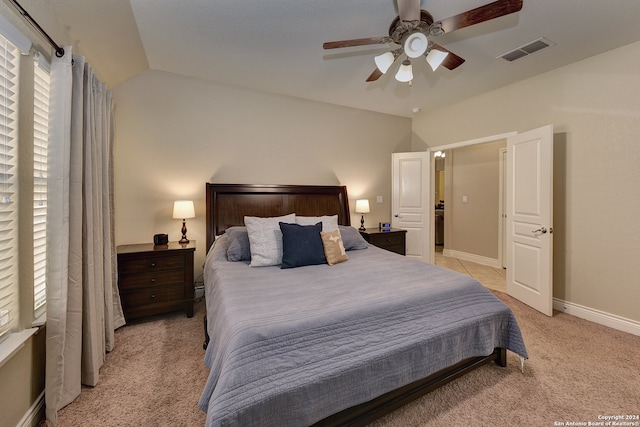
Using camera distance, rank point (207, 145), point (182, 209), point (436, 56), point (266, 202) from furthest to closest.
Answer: point (266, 202), point (207, 145), point (182, 209), point (436, 56)

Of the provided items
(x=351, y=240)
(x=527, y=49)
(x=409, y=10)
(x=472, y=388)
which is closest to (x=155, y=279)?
(x=351, y=240)

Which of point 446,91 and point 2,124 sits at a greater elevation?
point 446,91

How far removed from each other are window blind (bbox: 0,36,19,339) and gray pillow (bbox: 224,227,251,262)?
1.35 metres

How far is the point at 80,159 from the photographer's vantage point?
67.6 inches

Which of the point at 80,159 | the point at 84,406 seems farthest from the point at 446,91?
the point at 84,406

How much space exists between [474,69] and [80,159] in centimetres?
372

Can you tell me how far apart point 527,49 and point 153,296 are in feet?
14.3

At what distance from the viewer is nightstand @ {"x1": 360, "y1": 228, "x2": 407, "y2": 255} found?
388 centimetres

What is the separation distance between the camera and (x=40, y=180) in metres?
1.65

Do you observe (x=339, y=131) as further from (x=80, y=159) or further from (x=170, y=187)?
(x=80, y=159)

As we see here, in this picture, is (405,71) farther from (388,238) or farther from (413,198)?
(413,198)

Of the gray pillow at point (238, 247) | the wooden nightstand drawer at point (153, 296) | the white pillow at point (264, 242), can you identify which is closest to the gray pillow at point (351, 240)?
the white pillow at point (264, 242)

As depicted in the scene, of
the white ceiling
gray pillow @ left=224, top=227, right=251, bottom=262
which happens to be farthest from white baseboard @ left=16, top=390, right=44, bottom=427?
the white ceiling

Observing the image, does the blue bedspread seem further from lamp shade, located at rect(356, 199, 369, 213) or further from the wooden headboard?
lamp shade, located at rect(356, 199, 369, 213)
